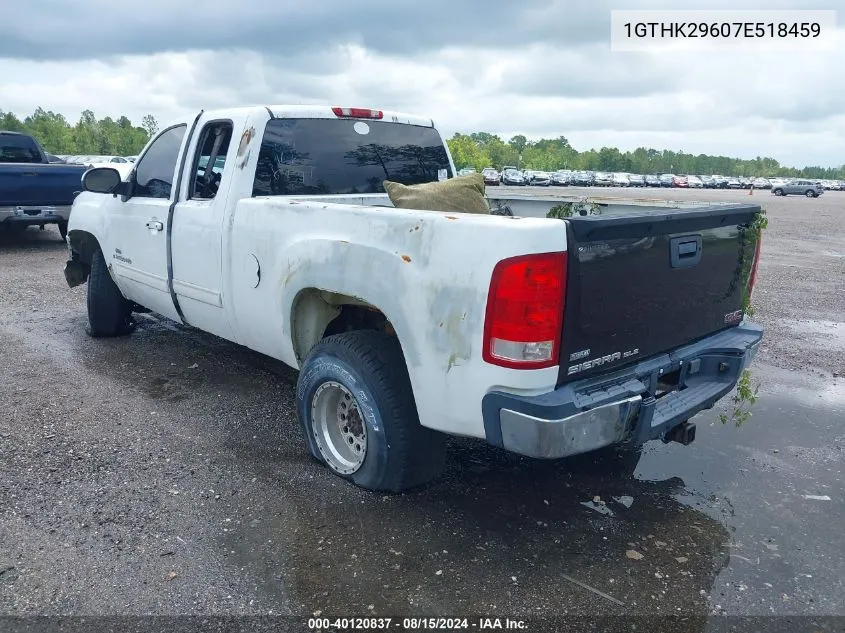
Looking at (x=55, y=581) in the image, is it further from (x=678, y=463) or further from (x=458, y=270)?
(x=678, y=463)

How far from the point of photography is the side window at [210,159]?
4570 mm

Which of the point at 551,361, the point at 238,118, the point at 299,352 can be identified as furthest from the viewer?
the point at 238,118

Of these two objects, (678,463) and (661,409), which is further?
(678,463)

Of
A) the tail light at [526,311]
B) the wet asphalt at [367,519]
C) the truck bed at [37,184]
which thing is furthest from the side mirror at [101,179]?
the truck bed at [37,184]

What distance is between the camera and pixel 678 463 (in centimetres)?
414

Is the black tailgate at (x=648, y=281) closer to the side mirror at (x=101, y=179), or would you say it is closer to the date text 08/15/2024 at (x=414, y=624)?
the date text 08/15/2024 at (x=414, y=624)

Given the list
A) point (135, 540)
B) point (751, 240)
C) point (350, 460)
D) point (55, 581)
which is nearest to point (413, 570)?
point (350, 460)

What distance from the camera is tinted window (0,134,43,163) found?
1235 centimetres

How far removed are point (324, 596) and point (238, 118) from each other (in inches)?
117

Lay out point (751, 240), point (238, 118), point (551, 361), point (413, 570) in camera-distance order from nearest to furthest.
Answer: point (551, 361)
point (413, 570)
point (751, 240)
point (238, 118)

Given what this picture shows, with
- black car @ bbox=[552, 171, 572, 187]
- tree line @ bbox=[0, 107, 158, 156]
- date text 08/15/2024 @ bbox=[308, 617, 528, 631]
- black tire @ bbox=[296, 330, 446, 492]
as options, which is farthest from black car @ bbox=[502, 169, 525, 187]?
date text 08/15/2024 @ bbox=[308, 617, 528, 631]

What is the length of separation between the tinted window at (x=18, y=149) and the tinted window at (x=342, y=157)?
33.7 ft

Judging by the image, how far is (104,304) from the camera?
629 cm

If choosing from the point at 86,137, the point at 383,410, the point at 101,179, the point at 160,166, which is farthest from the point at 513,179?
the point at 383,410
